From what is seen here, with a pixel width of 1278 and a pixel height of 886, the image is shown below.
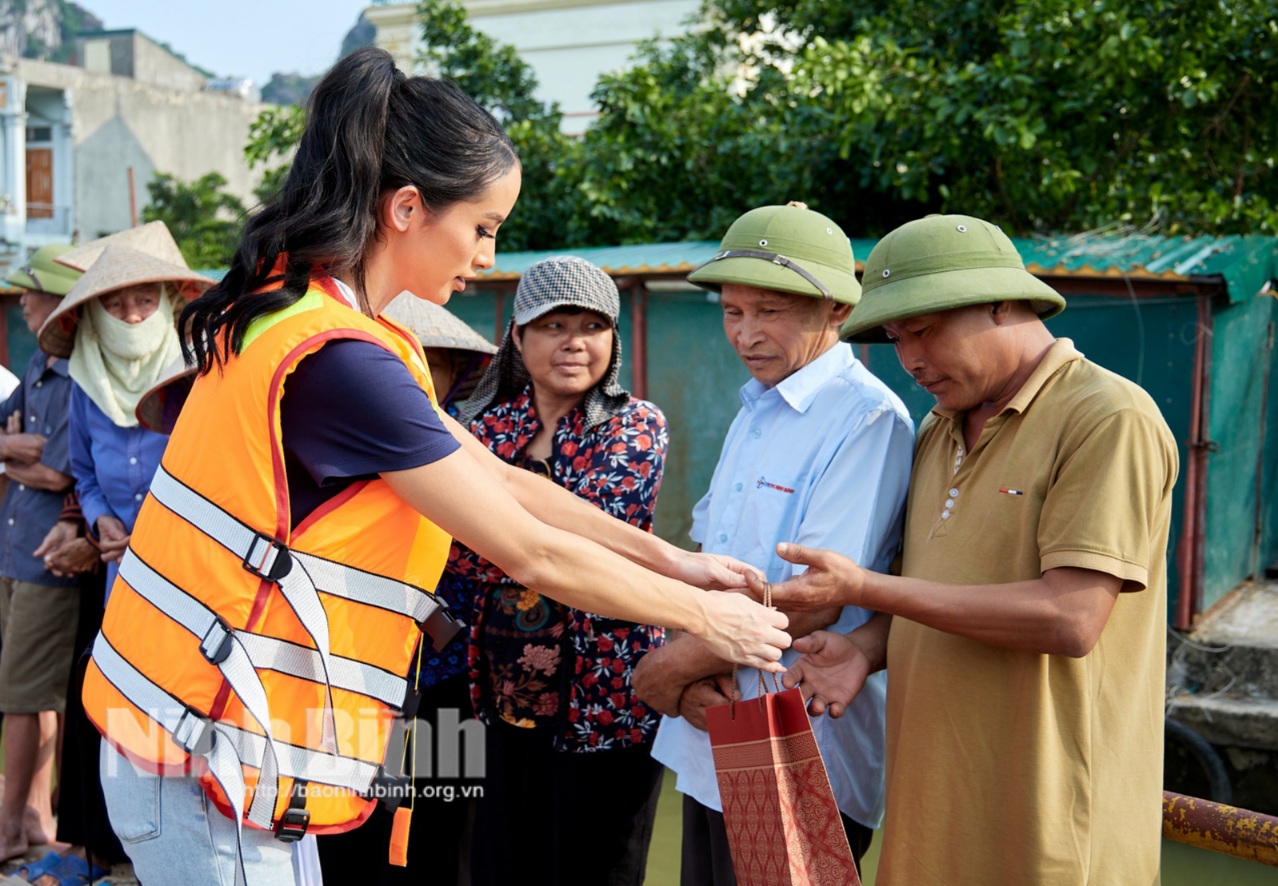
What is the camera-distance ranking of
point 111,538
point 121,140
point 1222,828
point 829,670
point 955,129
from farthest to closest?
1. point 121,140
2. point 955,129
3. point 111,538
4. point 829,670
5. point 1222,828

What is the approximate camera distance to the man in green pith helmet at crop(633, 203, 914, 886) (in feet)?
7.68

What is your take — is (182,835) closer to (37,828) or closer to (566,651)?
(566,651)

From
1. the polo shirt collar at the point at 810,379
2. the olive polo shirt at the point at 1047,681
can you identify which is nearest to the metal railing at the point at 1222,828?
the olive polo shirt at the point at 1047,681

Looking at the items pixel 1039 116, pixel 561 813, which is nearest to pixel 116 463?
pixel 561 813

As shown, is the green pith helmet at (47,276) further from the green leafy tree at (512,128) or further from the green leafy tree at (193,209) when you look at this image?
the green leafy tree at (193,209)

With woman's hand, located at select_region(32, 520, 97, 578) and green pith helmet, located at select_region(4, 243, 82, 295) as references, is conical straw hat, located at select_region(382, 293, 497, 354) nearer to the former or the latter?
woman's hand, located at select_region(32, 520, 97, 578)

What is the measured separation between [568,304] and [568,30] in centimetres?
1864

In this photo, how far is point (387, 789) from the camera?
6.31ft

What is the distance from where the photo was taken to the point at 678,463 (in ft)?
23.5

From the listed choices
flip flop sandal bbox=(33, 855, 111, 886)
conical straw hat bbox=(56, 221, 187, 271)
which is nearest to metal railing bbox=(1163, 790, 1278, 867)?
flip flop sandal bbox=(33, 855, 111, 886)

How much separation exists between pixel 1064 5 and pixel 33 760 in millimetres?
6568

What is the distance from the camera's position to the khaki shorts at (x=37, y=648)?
3.98m

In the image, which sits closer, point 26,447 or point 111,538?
point 111,538

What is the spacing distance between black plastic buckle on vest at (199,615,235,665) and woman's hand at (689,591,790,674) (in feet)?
2.49
